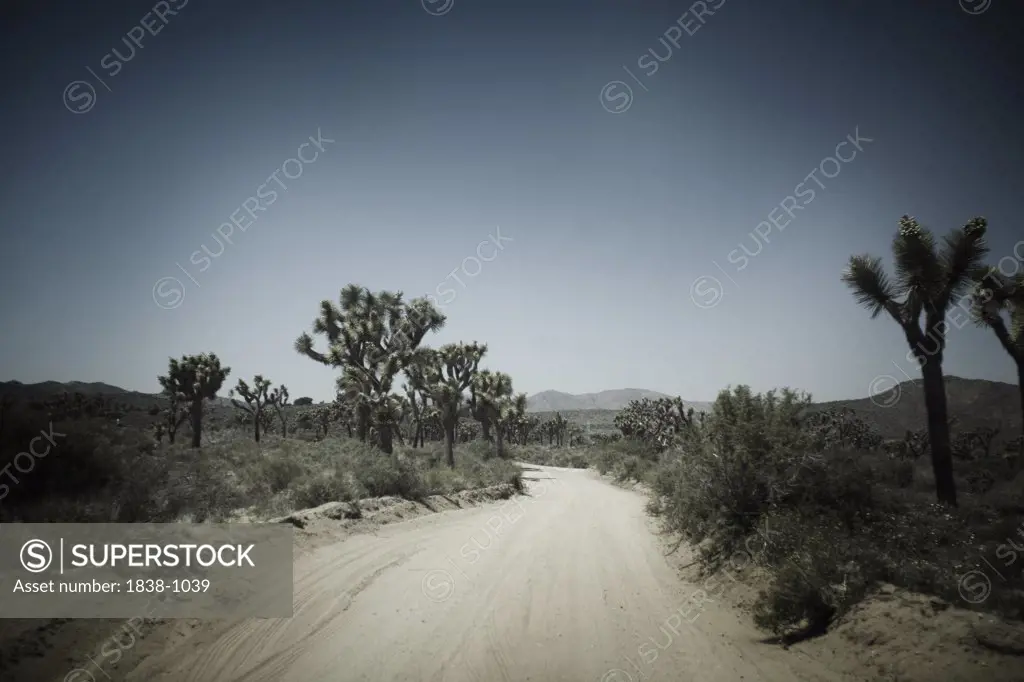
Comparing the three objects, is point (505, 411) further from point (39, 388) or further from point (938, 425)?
point (39, 388)

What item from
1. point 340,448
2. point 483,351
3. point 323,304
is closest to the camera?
point 340,448

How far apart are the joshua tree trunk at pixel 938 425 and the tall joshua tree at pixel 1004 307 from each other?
318 cm

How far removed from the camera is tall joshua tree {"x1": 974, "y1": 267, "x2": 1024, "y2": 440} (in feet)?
42.3

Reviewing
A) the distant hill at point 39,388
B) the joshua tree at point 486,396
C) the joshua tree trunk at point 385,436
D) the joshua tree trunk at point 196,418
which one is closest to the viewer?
the distant hill at point 39,388

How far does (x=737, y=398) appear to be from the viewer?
9.54 meters

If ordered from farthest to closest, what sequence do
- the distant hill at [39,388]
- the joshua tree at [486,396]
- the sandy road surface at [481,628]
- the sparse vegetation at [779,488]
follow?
the joshua tree at [486,396]
the distant hill at [39,388]
the sparse vegetation at [779,488]
the sandy road surface at [481,628]

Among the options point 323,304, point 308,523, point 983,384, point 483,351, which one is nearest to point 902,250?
point 308,523

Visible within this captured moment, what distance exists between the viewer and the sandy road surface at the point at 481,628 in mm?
4434

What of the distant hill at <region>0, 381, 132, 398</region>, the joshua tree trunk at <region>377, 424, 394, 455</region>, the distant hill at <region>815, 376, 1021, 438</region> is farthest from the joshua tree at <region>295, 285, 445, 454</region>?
the distant hill at <region>815, 376, 1021, 438</region>

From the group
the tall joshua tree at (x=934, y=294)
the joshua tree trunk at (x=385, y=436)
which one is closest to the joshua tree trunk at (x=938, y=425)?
the tall joshua tree at (x=934, y=294)

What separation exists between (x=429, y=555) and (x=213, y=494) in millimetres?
5457

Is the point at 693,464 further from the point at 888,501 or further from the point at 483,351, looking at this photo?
the point at 483,351

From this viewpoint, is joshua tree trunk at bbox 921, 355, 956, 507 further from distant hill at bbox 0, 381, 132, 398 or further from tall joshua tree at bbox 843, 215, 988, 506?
distant hill at bbox 0, 381, 132, 398

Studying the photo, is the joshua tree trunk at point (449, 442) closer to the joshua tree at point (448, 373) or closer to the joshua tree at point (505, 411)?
the joshua tree at point (448, 373)
